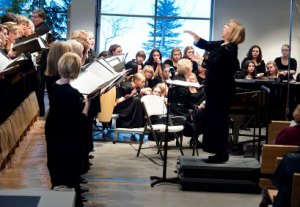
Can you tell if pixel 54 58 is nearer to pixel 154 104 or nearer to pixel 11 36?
pixel 11 36

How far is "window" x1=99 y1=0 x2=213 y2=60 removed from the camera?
13578mm

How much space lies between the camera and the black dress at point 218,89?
20.0 feet

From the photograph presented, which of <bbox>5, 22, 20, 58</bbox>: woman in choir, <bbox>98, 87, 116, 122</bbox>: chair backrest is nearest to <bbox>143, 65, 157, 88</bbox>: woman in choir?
<bbox>98, 87, 116, 122</bbox>: chair backrest

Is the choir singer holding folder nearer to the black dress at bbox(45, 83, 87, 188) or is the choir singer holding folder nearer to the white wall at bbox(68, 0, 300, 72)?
the black dress at bbox(45, 83, 87, 188)

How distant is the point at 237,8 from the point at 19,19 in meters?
6.36

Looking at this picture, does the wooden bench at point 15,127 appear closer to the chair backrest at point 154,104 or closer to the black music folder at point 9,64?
the black music folder at point 9,64

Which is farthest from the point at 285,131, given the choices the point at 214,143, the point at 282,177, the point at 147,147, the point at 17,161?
the point at 147,147

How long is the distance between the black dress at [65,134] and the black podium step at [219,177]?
1.76m

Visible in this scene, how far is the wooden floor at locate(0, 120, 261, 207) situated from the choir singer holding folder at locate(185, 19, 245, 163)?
1.96 ft

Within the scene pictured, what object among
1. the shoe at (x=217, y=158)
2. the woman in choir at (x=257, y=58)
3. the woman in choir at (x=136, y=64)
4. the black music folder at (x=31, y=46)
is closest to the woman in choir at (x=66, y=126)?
the black music folder at (x=31, y=46)

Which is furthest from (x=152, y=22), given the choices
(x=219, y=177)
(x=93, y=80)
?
(x=93, y=80)

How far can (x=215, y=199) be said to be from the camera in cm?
593

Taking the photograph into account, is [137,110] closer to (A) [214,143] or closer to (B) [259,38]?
(A) [214,143]

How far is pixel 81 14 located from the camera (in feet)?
41.8
